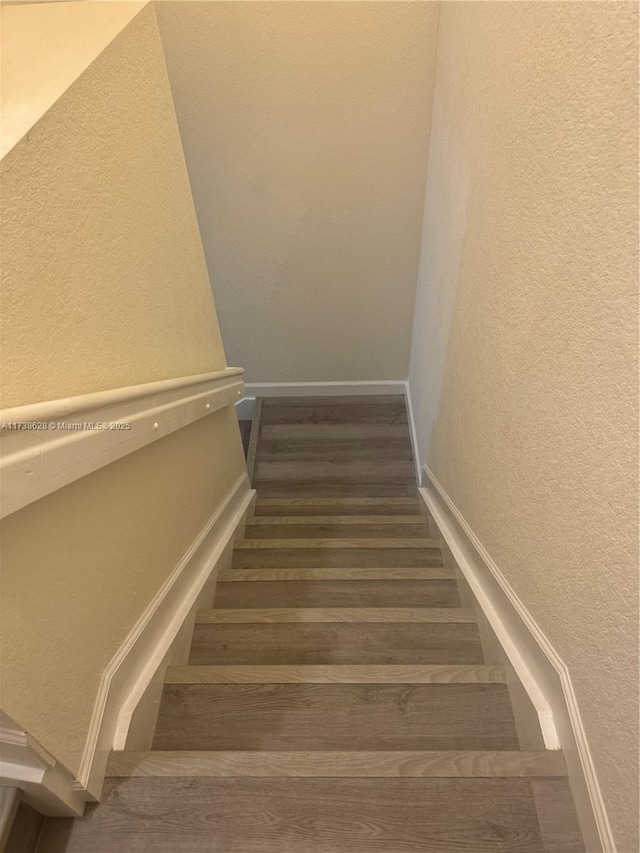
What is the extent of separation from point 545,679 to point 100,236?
1.47 m

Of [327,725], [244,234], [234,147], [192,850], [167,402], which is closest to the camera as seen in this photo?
[192,850]

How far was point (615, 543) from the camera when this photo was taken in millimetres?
814

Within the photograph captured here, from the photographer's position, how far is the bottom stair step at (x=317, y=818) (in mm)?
981

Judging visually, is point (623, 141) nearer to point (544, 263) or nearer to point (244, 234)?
point (544, 263)

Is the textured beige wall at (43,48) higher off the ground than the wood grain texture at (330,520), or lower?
higher

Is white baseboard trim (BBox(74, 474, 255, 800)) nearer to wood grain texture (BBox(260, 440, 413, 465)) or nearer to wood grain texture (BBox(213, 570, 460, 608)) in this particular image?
wood grain texture (BBox(213, 570, 460, 608))

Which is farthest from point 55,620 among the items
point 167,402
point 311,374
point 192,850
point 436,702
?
point 311,374

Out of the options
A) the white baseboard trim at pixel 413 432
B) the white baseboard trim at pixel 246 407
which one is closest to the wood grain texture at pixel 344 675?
the white baseboard trim at pixel 413 432

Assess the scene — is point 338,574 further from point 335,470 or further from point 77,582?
point 335,470

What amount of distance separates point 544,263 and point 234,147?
7.03ft

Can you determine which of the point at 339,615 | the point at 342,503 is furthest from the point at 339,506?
the point at 339,615

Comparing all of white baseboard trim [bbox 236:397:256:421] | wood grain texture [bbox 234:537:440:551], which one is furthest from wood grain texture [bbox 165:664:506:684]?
white baseboard trim [bbox 236:397:256:421]

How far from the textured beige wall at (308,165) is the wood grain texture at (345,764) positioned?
106 inches

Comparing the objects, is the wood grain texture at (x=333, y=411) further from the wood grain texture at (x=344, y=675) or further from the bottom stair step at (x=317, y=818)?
the bottom stair step at (x=317, y=818)
